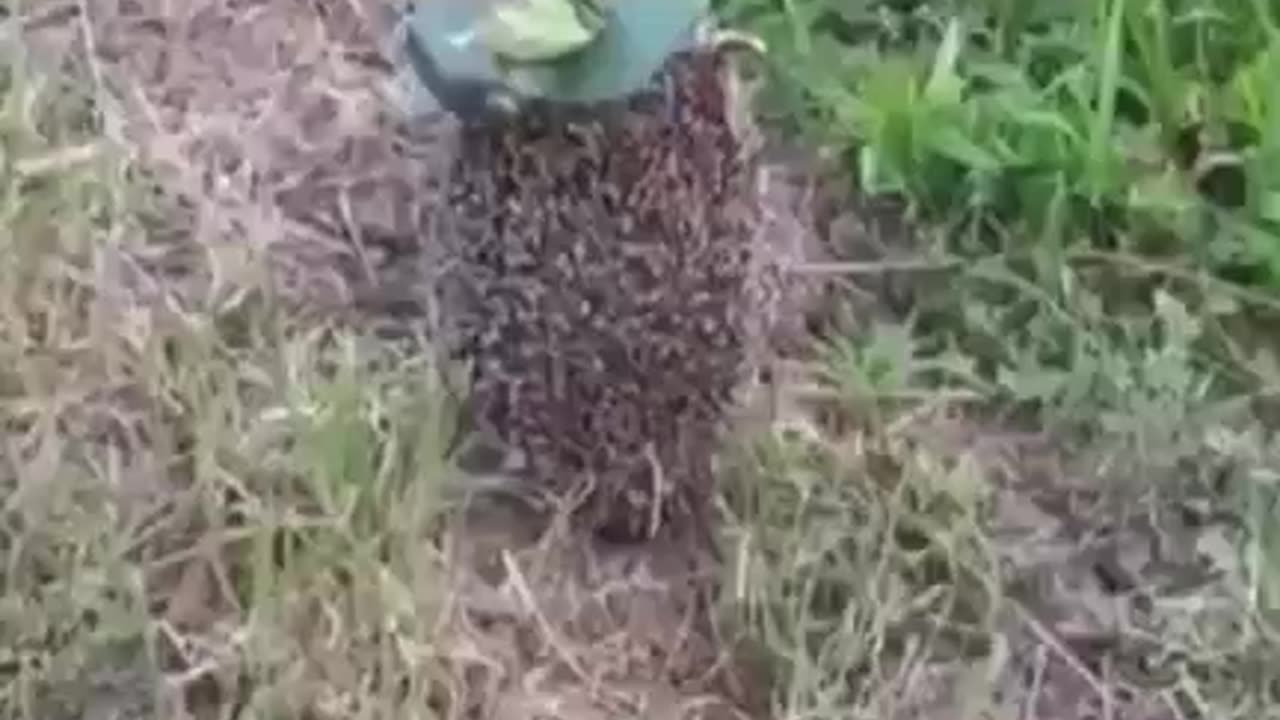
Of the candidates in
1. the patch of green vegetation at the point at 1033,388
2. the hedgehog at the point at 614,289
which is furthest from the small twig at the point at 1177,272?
the hedgehog at the point at 614,289

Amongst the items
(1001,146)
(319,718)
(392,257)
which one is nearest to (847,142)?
(1001,146)

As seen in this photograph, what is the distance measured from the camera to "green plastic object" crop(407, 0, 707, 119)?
1.73 m

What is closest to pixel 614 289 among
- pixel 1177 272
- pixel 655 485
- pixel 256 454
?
pixel 655 485

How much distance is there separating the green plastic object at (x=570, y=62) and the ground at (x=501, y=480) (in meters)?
0.15

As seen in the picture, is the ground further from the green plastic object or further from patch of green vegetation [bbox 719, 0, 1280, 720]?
the green plastic object

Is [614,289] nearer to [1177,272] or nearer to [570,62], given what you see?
[570,62]

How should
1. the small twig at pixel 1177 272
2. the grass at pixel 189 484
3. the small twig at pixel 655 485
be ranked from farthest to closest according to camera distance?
the small twig at pixel 1177 272 → the small twig at pixel 655 485 → the grass at pixel 189 484

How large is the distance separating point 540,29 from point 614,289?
16 centimetres

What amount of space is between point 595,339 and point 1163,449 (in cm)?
37

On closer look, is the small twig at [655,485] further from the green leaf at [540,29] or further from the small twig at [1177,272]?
the small twig at [1177,272]

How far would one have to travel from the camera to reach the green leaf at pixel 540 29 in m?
1.72

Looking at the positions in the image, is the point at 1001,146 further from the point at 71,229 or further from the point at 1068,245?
the point at 71,229

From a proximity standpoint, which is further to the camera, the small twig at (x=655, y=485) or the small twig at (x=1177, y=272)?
the small twig at (x=1177, y=272)

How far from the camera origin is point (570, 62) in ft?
5.70
